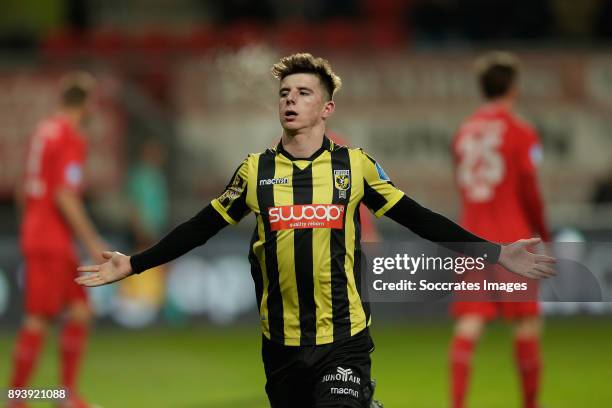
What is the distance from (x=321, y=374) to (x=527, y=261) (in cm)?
84

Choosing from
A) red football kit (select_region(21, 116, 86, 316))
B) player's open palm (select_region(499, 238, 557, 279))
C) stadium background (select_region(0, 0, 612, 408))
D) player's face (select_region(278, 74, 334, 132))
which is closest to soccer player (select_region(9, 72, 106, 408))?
red football kit (select_region(21, 116, 86, 316))

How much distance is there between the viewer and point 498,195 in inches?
270

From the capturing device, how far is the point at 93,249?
24.0 ft

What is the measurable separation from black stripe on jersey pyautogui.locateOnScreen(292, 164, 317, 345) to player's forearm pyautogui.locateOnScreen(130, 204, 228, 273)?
0.30 m

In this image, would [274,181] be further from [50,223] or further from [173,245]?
[50,223]

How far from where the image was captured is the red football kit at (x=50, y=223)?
24.8 feet

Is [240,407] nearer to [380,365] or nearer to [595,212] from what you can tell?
[380,365]

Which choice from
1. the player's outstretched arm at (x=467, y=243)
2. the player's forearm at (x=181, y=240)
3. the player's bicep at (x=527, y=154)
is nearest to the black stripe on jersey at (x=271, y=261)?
the player's forearm at (x=181, y=240)

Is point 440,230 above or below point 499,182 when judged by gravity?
below

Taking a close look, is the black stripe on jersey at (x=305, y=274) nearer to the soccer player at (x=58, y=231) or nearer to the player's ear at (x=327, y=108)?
the player's ear at (x=327, y=108)

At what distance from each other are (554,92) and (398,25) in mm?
2891

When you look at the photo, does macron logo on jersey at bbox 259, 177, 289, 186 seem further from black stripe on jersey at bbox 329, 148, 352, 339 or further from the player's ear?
the player's ear

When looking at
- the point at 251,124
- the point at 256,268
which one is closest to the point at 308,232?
the point at 256,268

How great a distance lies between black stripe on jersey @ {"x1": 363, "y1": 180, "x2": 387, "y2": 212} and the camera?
14.6 ft
